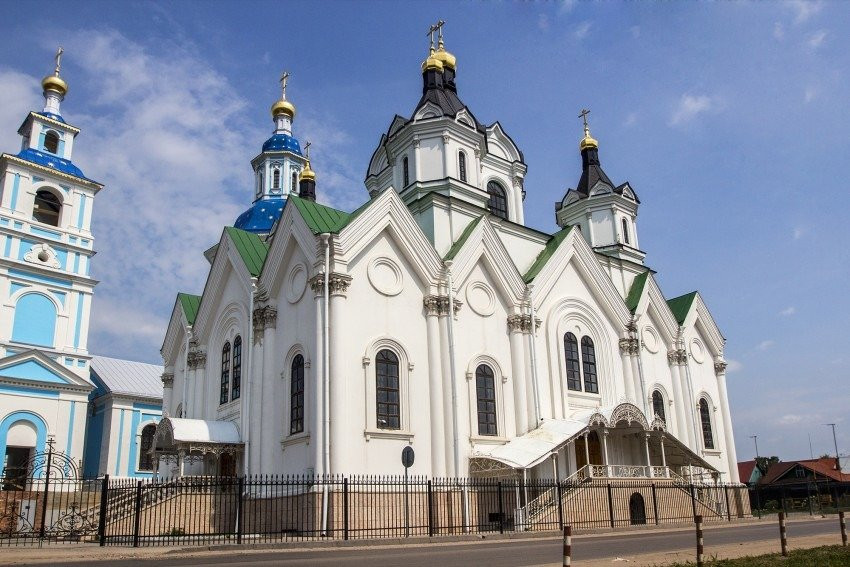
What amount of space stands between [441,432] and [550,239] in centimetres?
1201

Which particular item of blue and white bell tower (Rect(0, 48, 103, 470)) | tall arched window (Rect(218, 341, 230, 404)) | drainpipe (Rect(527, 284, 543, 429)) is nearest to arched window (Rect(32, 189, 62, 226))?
blue and white bell tower (Rect(0, 48, 103, 470))

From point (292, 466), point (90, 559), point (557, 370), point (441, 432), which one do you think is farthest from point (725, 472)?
point (90, 559)

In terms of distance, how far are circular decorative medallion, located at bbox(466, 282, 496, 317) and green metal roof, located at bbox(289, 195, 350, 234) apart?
5484mm

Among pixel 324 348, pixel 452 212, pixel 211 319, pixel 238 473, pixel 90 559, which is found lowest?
pixel 90 559

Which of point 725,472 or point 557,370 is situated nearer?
point 557,370

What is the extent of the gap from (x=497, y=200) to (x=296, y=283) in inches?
477

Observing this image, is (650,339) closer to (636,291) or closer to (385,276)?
(636,291)

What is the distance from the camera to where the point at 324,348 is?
22.9m

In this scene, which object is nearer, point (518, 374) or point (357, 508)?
point (357, 508)

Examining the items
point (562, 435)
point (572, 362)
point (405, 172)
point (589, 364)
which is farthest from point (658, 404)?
point (405, 172)

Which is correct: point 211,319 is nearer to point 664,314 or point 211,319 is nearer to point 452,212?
point 452,212

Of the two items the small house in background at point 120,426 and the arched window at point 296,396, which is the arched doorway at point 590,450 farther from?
the small house in background at point 120,426

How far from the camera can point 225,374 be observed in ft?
96.6

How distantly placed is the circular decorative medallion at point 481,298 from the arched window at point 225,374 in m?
10.1
